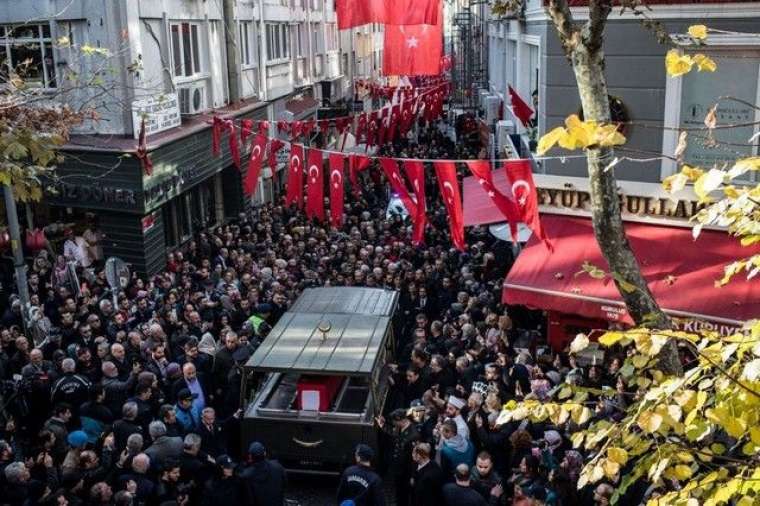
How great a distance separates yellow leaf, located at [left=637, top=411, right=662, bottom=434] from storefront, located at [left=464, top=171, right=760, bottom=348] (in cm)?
722

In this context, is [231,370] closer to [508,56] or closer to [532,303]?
[532,303]

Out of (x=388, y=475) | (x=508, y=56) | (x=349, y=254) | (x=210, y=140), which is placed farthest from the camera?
(x=508, y=56)

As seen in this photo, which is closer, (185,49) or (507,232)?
(507,232)

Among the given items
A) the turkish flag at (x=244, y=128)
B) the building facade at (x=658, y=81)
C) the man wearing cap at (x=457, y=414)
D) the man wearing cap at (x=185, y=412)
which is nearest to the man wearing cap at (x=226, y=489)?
the man wearing cap at (x=185, y=412)

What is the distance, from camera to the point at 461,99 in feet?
167

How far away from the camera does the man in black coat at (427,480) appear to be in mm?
8484

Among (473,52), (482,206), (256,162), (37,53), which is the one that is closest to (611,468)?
(482,206)

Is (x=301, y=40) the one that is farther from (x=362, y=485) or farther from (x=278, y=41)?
(x=362, y=485)

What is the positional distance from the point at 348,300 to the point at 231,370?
2450 mm

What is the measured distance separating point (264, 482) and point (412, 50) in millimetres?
20450

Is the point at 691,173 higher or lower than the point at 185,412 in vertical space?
higher

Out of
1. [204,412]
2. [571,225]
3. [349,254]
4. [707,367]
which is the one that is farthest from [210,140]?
[707,367]

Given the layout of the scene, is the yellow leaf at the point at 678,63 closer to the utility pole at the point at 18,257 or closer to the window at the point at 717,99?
the window at the point at 717,99

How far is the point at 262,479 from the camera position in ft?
28.2
